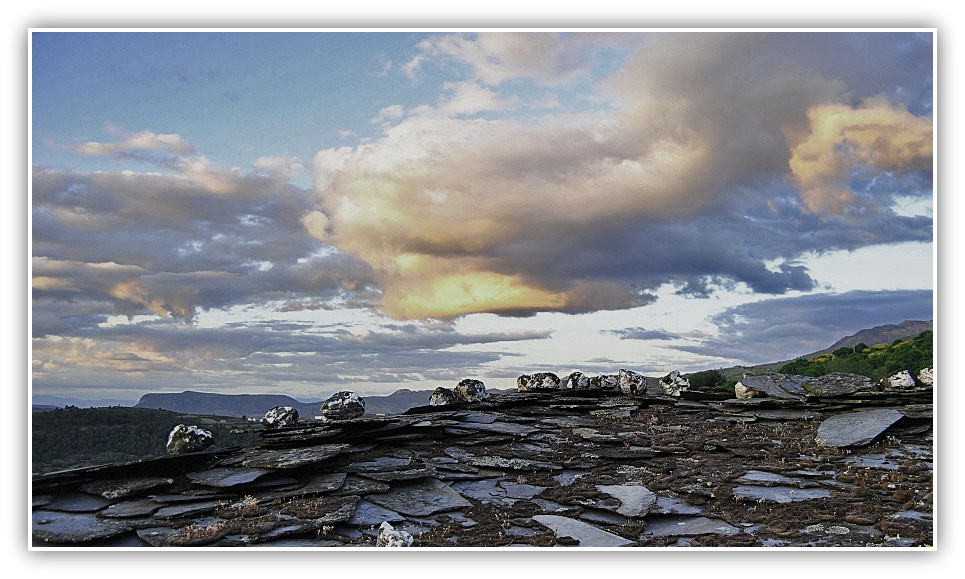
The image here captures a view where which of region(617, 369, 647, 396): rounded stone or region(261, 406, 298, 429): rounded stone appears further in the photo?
region(617, 369, 647, 396): rounded stone

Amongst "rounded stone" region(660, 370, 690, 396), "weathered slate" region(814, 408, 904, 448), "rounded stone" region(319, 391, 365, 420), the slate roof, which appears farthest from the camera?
"rounded stone" region(660, 370, 690, 396)

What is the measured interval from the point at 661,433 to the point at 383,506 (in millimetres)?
9094

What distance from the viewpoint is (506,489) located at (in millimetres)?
12656

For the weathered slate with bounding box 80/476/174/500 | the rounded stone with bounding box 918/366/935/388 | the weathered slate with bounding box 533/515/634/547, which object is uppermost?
the rounded stone with bounding box 918/366/935/388

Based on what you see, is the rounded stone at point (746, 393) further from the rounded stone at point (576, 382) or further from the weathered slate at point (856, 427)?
the rounded stone at point (576, 382)

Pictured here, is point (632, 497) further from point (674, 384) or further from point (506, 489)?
point (674, 384)

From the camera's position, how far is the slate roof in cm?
1016

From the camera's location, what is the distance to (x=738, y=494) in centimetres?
1207

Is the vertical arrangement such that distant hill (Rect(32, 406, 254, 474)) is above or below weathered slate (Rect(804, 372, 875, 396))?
below

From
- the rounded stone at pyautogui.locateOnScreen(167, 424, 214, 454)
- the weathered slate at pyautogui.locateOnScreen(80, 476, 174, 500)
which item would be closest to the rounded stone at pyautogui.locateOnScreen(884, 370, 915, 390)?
the rounded stone at pyautogui.locateOnScreen(167, 424, 214, 454)

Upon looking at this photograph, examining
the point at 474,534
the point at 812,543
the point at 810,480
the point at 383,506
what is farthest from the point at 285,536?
the point at 810,480

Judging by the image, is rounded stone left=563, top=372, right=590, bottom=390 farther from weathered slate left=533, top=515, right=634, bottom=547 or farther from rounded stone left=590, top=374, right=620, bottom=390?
weathered slate left=533, top=515, right=634, bottom=547

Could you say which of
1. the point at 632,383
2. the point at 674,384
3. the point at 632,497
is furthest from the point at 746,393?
the point at 632,497
